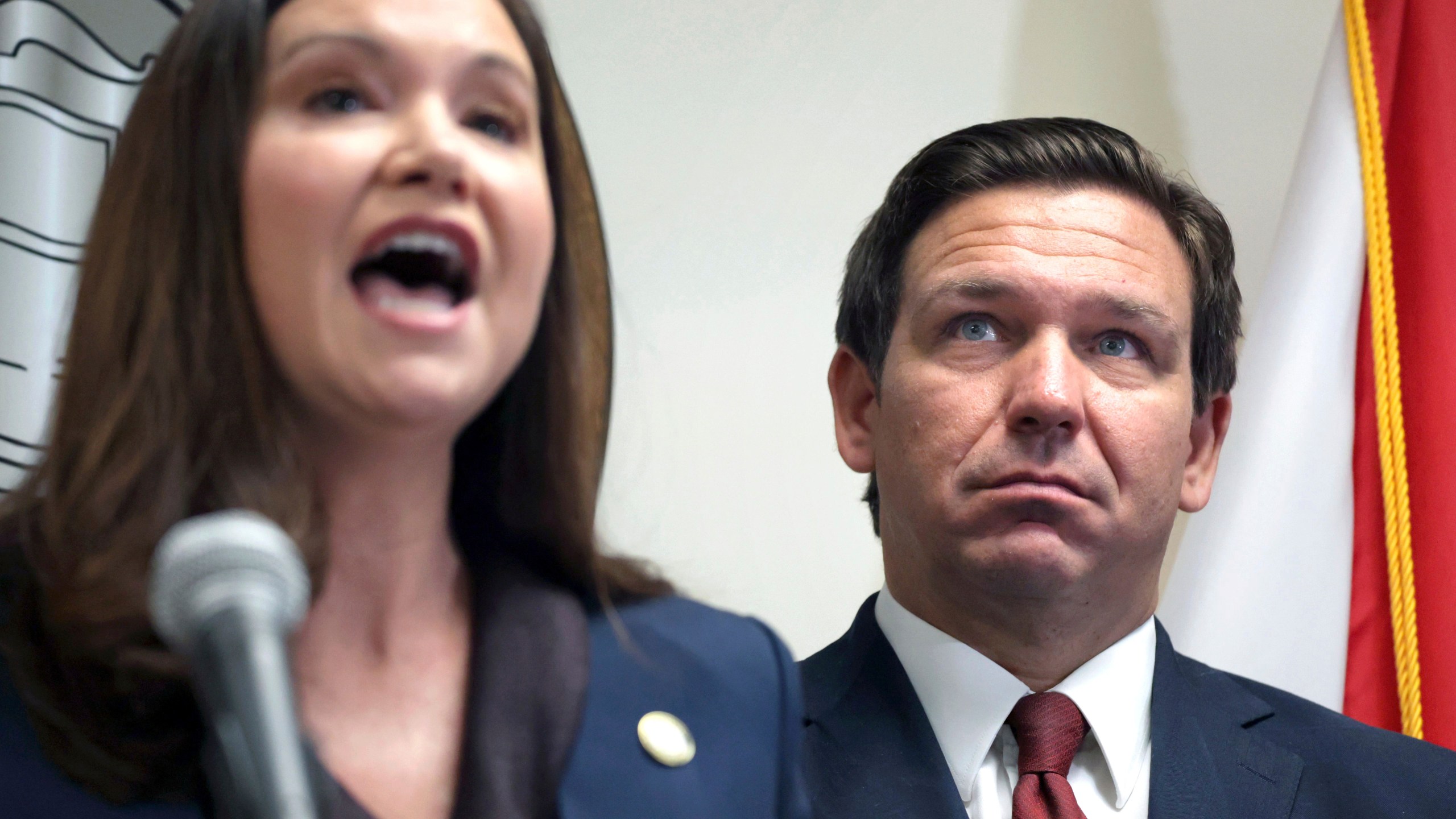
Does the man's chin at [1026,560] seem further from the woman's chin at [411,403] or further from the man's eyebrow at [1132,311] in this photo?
the woman's chin at [411,403]

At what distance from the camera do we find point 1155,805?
145 centimetres

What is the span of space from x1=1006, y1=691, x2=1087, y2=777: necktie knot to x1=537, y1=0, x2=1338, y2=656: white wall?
416mm

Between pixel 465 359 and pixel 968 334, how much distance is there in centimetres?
100

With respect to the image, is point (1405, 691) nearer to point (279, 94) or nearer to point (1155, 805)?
point (1155, 805)

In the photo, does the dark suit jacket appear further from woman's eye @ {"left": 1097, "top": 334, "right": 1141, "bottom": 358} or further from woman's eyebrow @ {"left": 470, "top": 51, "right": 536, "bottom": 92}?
woman's eyebrow @ {"left": 470, "top": 51, "right": 536, "bottom": 92}

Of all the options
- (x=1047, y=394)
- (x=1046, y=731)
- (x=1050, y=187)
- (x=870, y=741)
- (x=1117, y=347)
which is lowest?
(x=870, y=741)

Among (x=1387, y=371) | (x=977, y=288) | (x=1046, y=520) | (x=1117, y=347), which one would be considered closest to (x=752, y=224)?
(x=977, y=288)

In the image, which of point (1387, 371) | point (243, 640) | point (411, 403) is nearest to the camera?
point (243, 640)

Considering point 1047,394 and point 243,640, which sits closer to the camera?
point 243,640

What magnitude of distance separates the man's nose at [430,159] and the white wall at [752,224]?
38.7 inches

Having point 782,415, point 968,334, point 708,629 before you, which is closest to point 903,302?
point 968,334

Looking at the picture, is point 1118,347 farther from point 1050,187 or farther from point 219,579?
point 219,579

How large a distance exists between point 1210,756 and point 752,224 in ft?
3.12

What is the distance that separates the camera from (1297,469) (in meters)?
2.07
